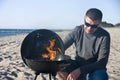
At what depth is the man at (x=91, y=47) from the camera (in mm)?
5273

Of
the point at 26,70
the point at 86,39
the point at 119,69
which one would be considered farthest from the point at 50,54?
the point at 119,69

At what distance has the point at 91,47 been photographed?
18.6 feet

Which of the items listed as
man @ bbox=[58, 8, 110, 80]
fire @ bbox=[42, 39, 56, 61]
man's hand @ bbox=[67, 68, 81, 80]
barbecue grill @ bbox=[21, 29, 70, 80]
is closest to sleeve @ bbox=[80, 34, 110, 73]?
man @ bbox=[58, 8, 110, 80]

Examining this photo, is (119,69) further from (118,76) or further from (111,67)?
(118,76)

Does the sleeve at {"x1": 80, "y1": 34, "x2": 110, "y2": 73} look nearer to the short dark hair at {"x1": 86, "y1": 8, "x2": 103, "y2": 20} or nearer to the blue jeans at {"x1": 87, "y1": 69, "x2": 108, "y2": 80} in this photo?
the blue jeans at {"x1": 87, "y1": 69, "x2": 108, "y2": 80}

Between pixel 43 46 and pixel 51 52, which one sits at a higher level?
pixel 43 46

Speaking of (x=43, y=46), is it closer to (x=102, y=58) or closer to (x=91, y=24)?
(x=91, y=24)

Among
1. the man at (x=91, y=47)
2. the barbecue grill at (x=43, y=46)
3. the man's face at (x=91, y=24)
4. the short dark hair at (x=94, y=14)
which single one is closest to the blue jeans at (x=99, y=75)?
the man at (x=91, y=47)

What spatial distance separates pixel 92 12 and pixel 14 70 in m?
3.95

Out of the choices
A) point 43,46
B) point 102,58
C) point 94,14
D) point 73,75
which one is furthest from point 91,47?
point 73,75

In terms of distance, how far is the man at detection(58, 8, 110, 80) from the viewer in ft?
17.3

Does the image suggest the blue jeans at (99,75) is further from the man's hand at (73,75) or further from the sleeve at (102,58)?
the man's hand at (73,75)

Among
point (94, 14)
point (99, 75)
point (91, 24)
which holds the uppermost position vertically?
point (94, 14)

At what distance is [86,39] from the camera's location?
5.68 meters
